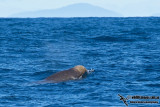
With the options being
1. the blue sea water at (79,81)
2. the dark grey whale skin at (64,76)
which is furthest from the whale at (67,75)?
the blue sea water at (79,81)

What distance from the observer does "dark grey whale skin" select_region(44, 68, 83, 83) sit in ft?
72.3

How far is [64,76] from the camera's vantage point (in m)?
22.5

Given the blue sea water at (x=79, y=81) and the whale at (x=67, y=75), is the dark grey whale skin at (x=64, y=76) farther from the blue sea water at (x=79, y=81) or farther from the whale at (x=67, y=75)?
the blue sea water at (x=79, y=81)

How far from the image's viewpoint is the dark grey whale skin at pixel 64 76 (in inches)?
868

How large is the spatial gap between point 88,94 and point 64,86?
7.44 ft

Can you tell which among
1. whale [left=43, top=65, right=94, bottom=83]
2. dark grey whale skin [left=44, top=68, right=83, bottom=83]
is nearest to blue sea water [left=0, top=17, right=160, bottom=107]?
whale [left=43, top=65, right=94, bottom=83]

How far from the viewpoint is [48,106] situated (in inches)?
644

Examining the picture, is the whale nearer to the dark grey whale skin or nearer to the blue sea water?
the dark grey whale skin

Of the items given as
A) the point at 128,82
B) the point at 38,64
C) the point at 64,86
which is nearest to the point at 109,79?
the point at 128,82

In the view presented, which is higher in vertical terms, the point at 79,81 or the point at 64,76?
the point at 64,76

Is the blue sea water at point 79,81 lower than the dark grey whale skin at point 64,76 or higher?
lower

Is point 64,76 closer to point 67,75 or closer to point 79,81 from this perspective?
point 67,75

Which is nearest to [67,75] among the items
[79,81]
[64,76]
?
[64,76]

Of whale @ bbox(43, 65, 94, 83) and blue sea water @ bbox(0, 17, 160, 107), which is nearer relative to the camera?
blue sea water @ bbox(0, 17, 160, 107)
